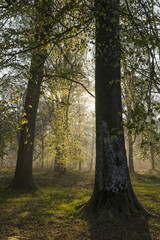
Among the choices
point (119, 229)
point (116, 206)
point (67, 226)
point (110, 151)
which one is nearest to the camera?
point (119, 229)

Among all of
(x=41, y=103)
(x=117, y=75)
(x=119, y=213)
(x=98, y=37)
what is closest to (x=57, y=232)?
(x=119, y=213)

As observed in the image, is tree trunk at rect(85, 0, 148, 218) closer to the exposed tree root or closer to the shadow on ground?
the exposed tree root

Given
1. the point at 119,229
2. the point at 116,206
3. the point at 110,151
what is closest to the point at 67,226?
the point at 119,229

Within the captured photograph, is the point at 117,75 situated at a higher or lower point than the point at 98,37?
lower

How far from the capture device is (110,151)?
5.49m

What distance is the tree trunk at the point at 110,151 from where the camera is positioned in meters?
5.29

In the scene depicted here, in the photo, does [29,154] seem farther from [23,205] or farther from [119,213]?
[119,213]

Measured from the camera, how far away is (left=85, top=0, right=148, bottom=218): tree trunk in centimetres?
529

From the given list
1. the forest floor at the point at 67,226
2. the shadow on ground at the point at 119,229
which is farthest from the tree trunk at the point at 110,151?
the forest floor at the point at 67,226

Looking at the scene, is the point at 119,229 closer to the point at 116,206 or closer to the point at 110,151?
the point at 116,206

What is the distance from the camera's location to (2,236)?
4.36 meters

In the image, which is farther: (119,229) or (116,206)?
(116,206)

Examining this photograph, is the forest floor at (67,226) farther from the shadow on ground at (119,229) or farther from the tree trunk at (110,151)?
the tree trunk at (110,151)

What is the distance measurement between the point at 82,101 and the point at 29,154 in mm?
10515
